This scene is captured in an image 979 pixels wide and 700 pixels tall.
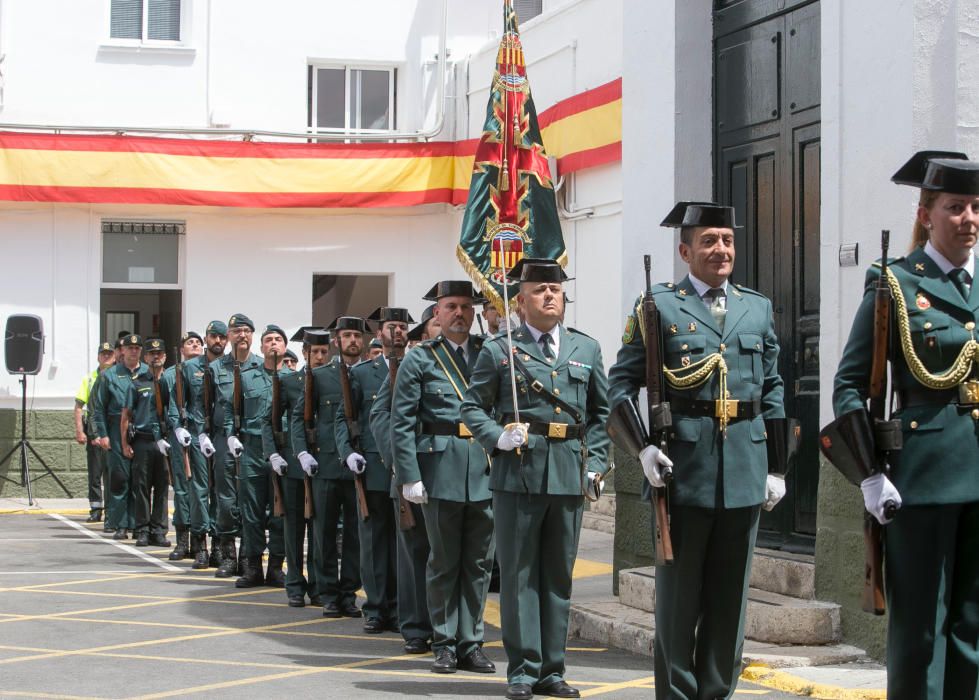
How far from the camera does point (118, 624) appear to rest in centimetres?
1033

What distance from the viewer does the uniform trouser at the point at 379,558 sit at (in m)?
10.2

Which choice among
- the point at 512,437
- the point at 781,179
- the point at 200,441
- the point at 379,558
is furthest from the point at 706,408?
the point at 200,441

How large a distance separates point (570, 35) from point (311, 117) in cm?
582

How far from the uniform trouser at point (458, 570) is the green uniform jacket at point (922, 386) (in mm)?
3764

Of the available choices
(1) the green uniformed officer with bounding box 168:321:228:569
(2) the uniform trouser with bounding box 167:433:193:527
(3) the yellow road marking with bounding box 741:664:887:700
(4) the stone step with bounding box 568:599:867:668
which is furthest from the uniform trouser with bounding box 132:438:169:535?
(3) the yellow road marking with bounding box 741:664:887:700

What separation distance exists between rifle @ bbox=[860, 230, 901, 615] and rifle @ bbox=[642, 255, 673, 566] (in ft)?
3.60

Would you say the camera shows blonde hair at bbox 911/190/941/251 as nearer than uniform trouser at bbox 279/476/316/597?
Yes

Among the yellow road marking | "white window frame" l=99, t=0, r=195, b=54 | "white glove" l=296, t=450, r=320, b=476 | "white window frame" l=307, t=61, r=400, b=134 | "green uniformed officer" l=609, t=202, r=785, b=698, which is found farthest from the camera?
"white window frame" l=307, t=61, r=400, b=134

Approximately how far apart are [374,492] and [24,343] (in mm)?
11655

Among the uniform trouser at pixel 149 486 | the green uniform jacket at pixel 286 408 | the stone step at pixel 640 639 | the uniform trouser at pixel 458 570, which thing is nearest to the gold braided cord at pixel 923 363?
the stone step at pixel 640 639

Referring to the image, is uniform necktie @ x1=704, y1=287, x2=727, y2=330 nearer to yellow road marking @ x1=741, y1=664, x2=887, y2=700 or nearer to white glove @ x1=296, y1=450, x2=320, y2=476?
yellow road marking @ x1=741, y1=664, x2=887, y2=700

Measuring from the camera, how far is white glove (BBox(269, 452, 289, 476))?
11453mm

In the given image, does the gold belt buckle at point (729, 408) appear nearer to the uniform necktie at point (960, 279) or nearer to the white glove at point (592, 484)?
the uniform necktie at point (960, 279)

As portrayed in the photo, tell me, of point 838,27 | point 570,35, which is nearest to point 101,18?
point 570,35
